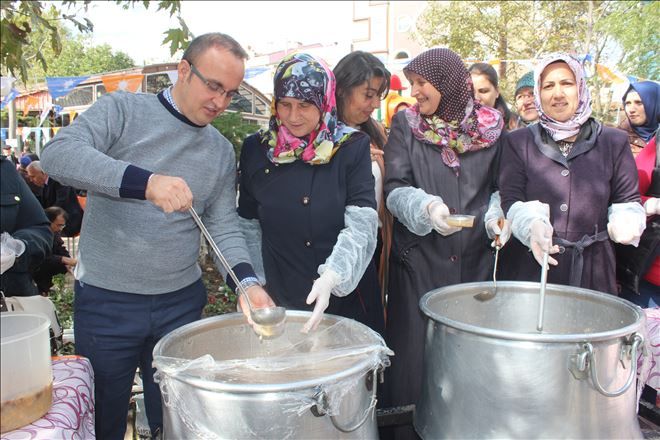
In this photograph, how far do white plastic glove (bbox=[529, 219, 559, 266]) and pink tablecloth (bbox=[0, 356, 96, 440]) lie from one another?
133cm

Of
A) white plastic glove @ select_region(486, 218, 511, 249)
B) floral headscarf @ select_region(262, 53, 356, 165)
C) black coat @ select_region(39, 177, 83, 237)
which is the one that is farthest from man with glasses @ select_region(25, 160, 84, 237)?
white plastic glove @ select_region(486, 218, 511, 249)

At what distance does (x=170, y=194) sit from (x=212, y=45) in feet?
1.94

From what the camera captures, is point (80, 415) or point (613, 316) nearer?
point (80, 415)

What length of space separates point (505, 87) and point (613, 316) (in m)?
11.2

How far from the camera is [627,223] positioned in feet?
5.83

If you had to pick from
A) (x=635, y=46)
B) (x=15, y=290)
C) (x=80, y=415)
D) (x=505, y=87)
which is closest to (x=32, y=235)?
(x=15, y=290)

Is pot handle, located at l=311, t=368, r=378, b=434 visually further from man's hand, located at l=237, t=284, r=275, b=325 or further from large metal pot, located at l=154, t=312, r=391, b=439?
man's hand, located at l=237, t=284, r=275, b=325

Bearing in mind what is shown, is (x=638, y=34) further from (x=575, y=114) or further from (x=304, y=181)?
(x=304, y=181)

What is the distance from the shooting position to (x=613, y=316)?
1479 mm

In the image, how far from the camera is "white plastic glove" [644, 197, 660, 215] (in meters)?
2.08

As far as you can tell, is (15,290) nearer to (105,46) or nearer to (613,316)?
(613,316)

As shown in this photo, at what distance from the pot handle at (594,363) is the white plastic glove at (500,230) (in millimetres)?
595

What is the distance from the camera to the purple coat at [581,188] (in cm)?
189

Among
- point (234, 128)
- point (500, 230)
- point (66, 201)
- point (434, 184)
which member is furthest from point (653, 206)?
point (66, 201)
